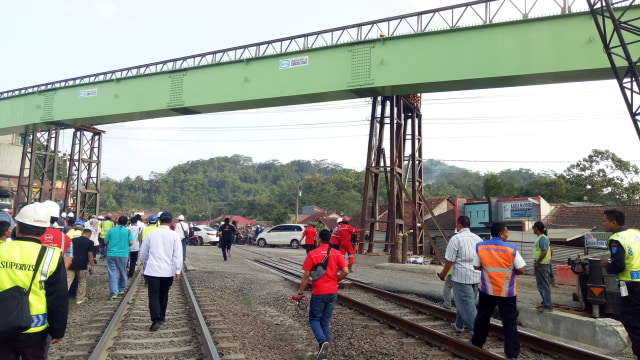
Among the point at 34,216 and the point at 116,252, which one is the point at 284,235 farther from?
the point at 34,216

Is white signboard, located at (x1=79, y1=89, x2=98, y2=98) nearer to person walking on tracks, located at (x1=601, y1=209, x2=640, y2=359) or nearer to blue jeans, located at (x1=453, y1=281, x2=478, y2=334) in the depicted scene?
blue jeans, located at (x1=453, y1=281, x2=478, y2=334)

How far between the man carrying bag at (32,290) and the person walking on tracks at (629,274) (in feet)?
16.9

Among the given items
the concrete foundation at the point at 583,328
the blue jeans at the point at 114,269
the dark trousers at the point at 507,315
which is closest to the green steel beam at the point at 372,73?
the concrete foundation at the point at 583,328

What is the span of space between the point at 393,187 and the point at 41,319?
625 inches

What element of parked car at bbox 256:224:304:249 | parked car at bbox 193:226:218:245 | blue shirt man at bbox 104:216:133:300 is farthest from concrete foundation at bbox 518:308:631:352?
parked car at bbox 193:226:218:245

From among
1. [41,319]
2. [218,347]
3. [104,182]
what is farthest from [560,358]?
[104,182]

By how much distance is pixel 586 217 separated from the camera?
2844cm

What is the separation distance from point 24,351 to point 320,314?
10.8 feet

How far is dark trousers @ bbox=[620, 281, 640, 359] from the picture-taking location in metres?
4.38

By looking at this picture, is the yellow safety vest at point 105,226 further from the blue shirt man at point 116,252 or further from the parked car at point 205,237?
the parked car at point 205,237

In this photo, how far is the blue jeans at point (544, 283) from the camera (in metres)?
7.69

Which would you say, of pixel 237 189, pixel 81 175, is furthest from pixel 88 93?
pixel 237 189

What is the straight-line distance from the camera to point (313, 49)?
1579cm

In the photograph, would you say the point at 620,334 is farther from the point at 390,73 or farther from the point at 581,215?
the point at 581,215
